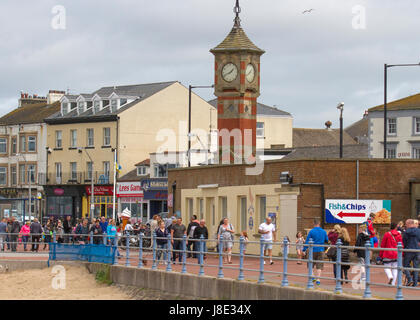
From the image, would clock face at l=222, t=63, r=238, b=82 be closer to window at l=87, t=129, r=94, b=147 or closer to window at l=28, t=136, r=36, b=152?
window at l=87, t=129, r=94, b=147

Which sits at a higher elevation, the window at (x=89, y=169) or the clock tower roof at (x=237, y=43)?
the clock tower roof at (x=237, y=43)

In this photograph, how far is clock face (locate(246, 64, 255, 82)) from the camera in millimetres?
52250

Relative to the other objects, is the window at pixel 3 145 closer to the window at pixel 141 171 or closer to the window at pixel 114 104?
the window at pixel 114 104

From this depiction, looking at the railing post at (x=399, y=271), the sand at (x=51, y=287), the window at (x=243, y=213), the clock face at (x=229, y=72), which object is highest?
the clock face at (x=229, y=72)

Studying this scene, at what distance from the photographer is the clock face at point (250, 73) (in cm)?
5225

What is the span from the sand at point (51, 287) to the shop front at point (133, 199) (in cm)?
4227

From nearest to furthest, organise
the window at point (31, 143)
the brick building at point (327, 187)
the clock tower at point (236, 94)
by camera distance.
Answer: the brick building at point (327, 187) < the clock tower at point (236, 94) < the window at point (31, 143)

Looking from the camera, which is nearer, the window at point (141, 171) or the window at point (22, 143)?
the window at point (141, 171)

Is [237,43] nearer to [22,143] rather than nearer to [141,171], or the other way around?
[141,171]

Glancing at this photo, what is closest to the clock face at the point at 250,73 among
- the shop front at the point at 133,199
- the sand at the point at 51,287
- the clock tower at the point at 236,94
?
the clock tower at the point at 236,94

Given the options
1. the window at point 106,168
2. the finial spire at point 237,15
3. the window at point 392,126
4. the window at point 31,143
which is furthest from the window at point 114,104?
the finial spire at point 237,15

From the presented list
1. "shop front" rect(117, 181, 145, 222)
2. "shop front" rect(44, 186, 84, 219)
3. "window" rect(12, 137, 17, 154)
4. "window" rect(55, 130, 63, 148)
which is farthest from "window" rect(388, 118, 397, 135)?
"window" rect(12, 137, 17, 154)

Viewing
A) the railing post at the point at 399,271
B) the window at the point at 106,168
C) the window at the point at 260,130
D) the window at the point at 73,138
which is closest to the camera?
the railing post at the point at 399,271
